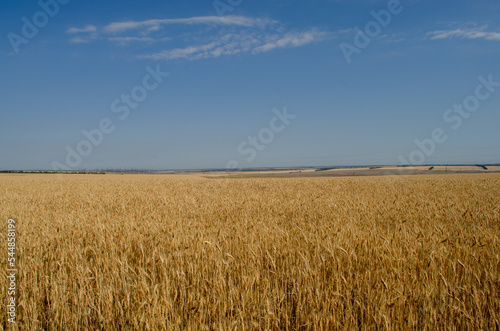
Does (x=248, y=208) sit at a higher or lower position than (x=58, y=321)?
higher

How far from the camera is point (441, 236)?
15.8ft

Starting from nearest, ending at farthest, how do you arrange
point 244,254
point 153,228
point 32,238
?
point 244,254 < point 32,238 < point 153,228

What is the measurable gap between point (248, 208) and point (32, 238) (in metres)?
→ 4.87

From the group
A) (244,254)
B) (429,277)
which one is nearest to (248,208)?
(244,254)

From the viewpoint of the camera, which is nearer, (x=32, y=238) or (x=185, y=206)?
(x=32, y=238)

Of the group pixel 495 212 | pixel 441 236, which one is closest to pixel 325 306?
pixel 441 236

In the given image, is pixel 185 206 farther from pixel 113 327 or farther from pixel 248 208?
pixel 113 327

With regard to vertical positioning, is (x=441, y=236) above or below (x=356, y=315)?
above

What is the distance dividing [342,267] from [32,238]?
4.92m

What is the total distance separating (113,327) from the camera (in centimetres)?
233

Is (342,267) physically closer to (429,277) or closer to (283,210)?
(429,277)

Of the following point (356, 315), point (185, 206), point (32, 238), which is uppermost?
point (185, 206)

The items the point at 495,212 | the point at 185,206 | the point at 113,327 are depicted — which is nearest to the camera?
the point at 113,327

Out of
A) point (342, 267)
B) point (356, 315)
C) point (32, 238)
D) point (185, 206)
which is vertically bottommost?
point (356, 315)
